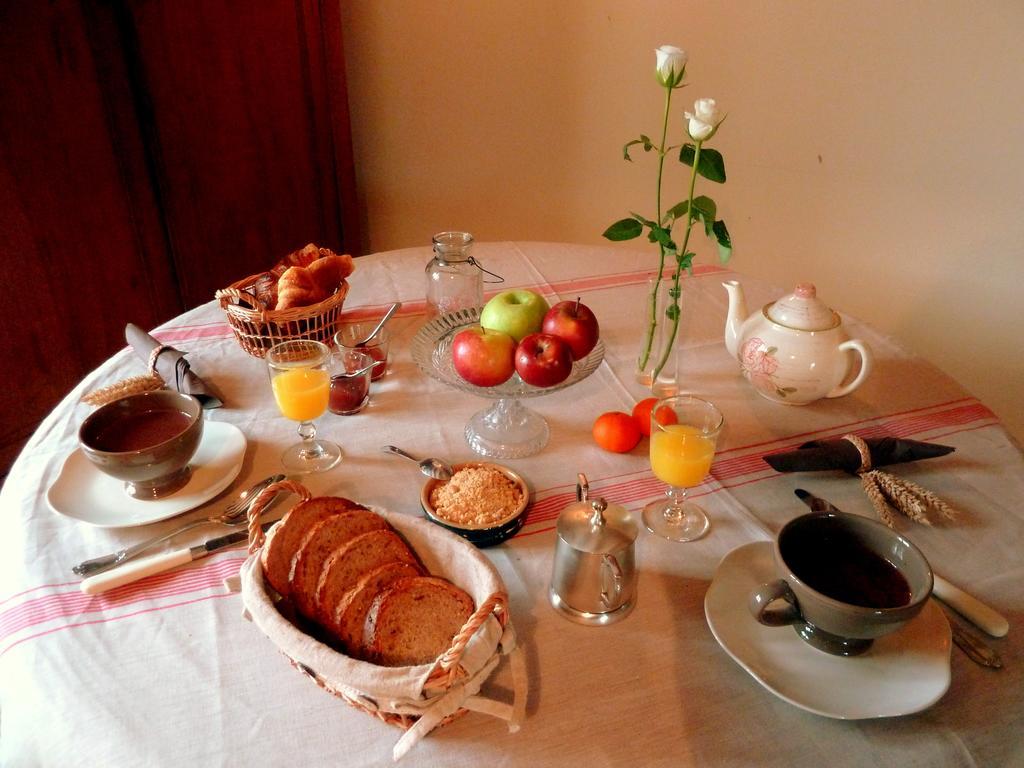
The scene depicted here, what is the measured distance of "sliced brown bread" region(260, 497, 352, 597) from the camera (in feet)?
2.36

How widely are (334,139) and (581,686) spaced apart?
6.98 feet

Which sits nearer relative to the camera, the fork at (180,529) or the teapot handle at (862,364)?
the fork at (180,529)

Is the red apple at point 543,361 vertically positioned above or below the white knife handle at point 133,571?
above

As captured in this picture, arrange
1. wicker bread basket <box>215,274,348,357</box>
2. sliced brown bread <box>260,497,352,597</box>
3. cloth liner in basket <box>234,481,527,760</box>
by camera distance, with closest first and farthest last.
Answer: cloth liner in basket <box>234,481,527,760</box>, sliced brown bread <box>260,497,352,597</box>, wicker bread basket <box>215,274,348,357</box>

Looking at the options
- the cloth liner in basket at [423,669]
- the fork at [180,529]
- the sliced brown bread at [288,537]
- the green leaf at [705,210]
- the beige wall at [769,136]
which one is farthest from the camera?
the beige wall at [769,136]

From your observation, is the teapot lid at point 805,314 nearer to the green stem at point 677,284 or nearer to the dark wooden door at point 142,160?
the green stem at point 677,284

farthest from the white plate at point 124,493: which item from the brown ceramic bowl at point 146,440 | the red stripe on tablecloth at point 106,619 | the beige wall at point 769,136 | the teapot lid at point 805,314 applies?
the beige wall at point 769,136

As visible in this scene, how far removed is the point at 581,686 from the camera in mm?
710

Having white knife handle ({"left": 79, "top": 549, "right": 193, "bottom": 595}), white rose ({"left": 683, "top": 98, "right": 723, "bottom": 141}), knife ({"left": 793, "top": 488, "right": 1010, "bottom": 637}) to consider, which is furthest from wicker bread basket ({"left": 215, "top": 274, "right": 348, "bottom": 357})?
knife ({"left": 793, "top": 488, "right": 1010, "bottom": 637})

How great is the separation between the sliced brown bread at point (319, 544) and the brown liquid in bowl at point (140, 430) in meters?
0.30

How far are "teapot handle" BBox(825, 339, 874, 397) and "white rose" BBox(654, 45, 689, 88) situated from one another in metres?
0.49

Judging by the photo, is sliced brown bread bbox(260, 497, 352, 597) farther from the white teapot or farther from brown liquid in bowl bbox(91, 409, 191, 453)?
the white teapot

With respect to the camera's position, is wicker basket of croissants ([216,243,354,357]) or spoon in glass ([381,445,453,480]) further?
wicker basket of croissants ([216,243,354,357])

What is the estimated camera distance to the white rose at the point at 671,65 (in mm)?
967
